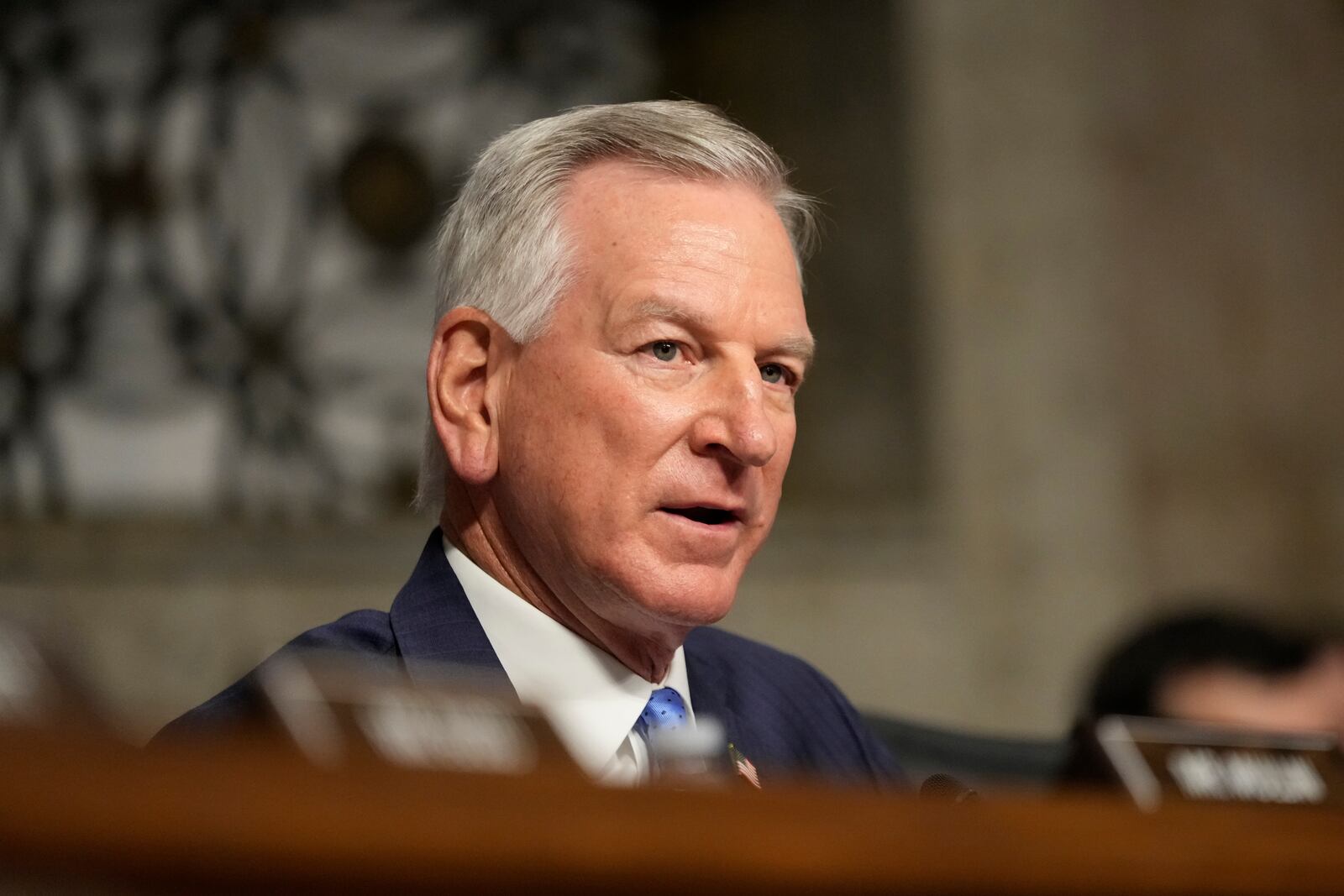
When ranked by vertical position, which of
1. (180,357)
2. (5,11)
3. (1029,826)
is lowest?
(180,357)

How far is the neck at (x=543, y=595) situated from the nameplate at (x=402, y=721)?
0.93m

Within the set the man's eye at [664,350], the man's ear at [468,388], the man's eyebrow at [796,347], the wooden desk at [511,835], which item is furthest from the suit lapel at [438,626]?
the wooden desk at [511,835]

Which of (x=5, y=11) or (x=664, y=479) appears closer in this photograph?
(x=664, y=479)

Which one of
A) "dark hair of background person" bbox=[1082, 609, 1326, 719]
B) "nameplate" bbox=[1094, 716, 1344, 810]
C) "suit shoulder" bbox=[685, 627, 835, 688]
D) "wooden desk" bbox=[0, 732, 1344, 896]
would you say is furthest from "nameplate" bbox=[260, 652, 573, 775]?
"dark hair of background person" bbox=[1082, 609, 1326, 719]

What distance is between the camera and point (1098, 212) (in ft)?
17.4

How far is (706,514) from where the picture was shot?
184cm

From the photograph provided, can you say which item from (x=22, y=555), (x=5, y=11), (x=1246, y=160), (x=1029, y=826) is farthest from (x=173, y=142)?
(x=1029, y=826)

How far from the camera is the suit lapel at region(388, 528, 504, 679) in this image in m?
1.80

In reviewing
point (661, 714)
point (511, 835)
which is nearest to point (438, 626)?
point (661, 714)

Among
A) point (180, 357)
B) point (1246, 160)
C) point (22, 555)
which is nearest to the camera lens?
point (22, 555)

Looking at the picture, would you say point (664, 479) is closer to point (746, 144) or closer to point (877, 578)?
point (746, 144)

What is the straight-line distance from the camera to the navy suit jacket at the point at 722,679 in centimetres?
180

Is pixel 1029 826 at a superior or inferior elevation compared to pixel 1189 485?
superior

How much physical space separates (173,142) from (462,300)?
10.5 feet
